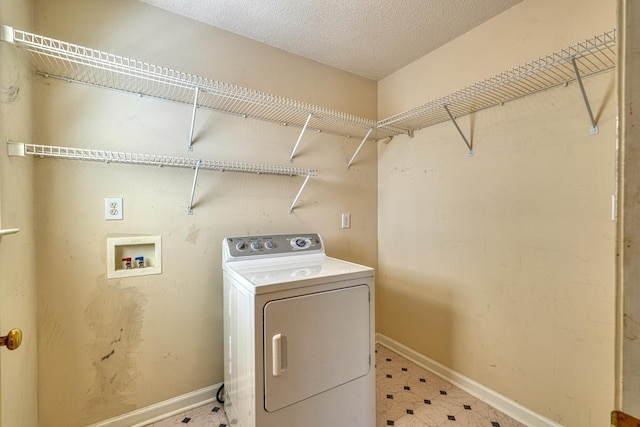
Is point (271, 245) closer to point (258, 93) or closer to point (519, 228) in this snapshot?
point (258, 93)

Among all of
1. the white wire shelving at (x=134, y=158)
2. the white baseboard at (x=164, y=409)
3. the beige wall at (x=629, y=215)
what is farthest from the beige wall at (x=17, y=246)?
the beige wall at (x=629, y=215)

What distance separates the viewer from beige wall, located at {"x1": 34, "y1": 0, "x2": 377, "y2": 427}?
136cm

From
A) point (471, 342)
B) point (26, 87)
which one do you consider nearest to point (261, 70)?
point (26, 87)

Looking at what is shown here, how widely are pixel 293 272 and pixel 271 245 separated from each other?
0.39 m

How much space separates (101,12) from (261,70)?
3.08ft

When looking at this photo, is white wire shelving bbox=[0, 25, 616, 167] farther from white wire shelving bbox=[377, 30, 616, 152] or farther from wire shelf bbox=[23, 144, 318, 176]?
wire shelf bbox=[23, 144, 318, 176]

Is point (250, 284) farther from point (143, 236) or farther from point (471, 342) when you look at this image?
point (471, 342)

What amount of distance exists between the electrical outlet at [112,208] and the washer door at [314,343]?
1.07 metres

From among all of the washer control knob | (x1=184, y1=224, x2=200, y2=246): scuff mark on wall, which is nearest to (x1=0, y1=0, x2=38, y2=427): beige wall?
(x1=184, y1=224, x2=200, y2=246): scuff mark on wall

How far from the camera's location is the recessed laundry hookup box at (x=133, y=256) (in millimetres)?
1473

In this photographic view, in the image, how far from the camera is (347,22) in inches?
69.3

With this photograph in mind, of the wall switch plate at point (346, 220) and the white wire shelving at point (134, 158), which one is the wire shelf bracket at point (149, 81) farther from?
the wall switch plate at point (346, 220)

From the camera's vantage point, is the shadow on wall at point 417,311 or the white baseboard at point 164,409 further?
the shadow on wall at point 417,311

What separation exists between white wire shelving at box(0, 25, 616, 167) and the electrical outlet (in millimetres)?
547
